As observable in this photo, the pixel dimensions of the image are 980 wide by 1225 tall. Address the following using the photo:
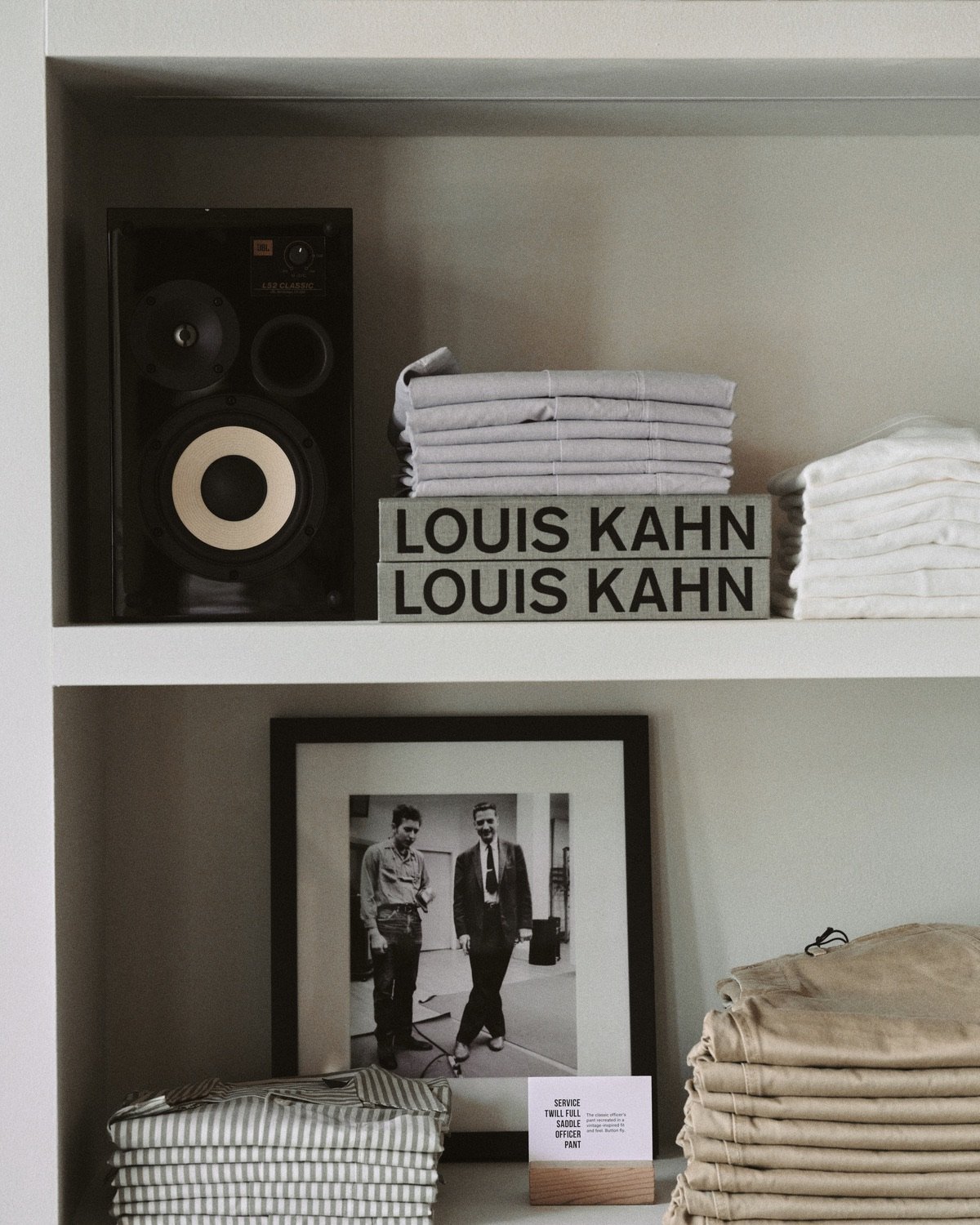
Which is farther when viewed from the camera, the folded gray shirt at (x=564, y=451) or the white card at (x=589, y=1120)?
the white card at (x=589, y=1120)

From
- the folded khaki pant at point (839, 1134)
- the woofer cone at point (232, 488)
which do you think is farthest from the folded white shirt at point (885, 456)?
the folded khaki pant at point (839, 1134)

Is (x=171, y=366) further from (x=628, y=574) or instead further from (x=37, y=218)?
(x=628, y=574)

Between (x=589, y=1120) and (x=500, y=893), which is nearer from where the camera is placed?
(x=589, y=1120)

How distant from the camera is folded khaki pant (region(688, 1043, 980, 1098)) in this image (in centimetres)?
97

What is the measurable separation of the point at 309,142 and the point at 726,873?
39.2 inches

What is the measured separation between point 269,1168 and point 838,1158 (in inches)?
Answer: 21.1

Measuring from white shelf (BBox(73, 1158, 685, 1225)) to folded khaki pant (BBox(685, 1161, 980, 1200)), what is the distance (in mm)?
153

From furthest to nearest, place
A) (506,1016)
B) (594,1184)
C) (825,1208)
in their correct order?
(506,1016) → (594,1184) → (825,1208)

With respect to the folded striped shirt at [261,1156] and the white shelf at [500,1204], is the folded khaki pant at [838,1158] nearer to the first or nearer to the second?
the white shelf at [500,1204]

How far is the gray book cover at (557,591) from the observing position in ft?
3.27

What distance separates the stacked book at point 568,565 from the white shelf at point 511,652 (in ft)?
0.07

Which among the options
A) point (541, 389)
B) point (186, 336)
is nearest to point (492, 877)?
point (541, 389)

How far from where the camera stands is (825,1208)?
3.17 ft

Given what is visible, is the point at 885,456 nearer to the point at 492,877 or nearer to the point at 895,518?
the point at 895,518
